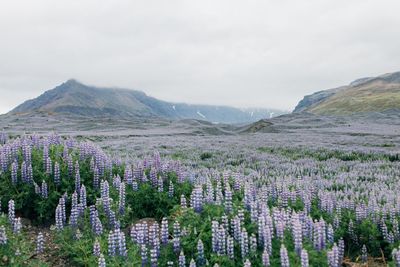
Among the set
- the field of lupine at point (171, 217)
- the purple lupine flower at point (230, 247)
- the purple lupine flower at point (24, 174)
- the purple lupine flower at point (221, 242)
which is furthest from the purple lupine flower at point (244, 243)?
the purple lupine flower at point (24, 174)

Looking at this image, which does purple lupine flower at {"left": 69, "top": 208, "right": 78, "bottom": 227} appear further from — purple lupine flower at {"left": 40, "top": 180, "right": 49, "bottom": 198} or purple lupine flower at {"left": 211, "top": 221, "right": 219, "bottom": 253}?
purple lupine flower at {"left": 211, "top": 221, "right": 219, "bottom": 253}

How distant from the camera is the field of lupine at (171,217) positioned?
5934 millimetres

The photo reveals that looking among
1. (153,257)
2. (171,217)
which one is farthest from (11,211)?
(171,217)

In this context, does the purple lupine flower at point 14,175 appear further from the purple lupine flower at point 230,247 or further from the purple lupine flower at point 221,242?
the purple lupine flower at point 230,247

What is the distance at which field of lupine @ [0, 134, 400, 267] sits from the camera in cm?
593

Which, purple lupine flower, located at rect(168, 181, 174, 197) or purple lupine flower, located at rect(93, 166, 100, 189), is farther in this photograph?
purple lupine flower, located at rect(93, 166, 100, 189)

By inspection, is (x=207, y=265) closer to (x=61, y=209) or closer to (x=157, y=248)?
(x=157, y=248)

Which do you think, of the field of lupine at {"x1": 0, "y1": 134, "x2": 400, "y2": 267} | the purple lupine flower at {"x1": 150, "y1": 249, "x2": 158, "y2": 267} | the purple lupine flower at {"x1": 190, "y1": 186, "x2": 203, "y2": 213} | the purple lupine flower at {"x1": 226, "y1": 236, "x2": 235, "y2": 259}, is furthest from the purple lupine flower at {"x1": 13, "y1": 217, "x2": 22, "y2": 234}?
the purple lupine flower at {"x1": 226, "y1": 236, "x2": 235, "y2": 259}

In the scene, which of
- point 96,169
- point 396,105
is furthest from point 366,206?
point 396,105

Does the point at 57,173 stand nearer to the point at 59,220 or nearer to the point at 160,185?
the point at 59,220

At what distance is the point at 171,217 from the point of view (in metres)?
8.13

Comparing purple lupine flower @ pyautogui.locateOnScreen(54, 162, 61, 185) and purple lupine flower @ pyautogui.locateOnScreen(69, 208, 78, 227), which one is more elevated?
purple lupine flower @ pyautogui.locateOnScreen(54, 162, 61, 185)

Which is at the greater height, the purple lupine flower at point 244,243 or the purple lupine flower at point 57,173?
the purple lupine flower at point 57,173

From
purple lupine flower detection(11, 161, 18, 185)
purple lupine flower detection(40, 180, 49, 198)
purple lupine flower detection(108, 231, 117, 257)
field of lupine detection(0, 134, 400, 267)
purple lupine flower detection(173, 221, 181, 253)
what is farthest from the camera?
purple lupine flower detection(11, 161, 18, 185)
